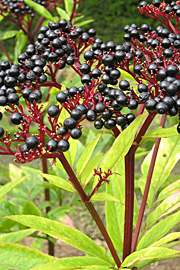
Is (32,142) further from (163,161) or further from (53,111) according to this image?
(163,161)

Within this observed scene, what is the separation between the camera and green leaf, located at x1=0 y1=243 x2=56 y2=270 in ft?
3.01

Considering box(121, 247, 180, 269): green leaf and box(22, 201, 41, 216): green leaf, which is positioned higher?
box(121, 247, 180, 269): green leaf

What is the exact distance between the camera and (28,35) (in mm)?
1637

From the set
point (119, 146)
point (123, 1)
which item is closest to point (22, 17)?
point (119, 146)

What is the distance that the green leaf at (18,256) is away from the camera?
92 cm

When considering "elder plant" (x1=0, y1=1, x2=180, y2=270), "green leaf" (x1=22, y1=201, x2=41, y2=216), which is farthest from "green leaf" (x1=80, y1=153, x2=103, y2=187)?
"green leaf" (x1=22, y1=201, x2=41, y2=216)

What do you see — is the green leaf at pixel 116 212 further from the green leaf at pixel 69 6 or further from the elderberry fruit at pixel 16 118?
the green leaf at pixel 69 6

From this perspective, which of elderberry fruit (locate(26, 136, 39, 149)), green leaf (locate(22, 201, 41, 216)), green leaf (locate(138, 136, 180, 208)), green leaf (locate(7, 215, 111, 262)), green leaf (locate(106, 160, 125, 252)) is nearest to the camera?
elderberry fruit (locate(26, 136, 39, 149))

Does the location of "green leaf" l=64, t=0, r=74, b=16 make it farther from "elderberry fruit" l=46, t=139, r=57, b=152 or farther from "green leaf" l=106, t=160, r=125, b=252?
"elderberry fruit" l=46, t=139, r=57, b=152

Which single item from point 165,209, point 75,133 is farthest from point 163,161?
point 75,133

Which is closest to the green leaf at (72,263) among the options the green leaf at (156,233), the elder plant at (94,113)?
the elder plant at (94,113)

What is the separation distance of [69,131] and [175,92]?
0.23 m

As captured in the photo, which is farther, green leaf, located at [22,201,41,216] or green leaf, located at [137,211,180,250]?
green leaf, located at [22,201,41,216]

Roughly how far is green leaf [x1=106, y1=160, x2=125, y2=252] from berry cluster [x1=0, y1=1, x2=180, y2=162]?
33 cm
